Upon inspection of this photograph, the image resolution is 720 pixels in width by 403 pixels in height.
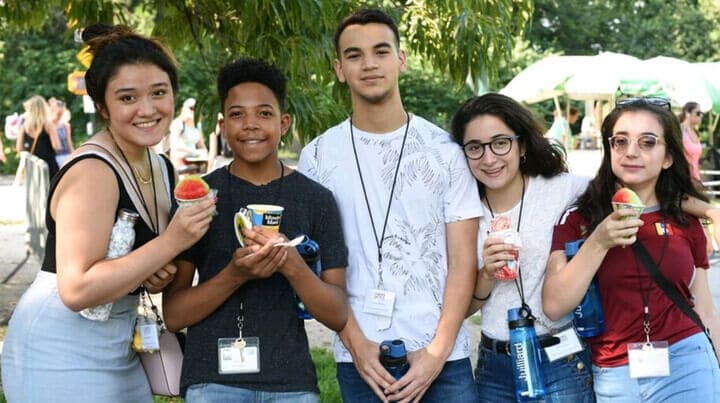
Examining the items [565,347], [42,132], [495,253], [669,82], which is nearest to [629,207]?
[495,253]

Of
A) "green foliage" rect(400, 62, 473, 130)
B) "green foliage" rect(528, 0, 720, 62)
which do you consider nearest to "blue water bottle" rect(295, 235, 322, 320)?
"green foliage" rect(400, 62, 473, 130)

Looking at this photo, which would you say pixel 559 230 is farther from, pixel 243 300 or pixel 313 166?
pixel 243 300

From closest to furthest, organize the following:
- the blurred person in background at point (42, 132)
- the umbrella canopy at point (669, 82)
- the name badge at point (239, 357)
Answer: the name badge at point (239, 357), the blurred person in background at point (42, 132), the umbrella canopy at point (669, 82)

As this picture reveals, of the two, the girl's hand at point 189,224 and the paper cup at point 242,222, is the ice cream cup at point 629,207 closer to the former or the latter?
the paper cup at point 242,222

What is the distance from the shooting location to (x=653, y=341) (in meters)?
3.57

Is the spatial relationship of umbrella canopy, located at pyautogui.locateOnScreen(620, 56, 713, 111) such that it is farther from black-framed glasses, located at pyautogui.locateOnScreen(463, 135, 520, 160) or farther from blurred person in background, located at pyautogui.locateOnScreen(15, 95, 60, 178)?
black-framed glasses, located at pyautogui.locateOnScreen(463, 135, 520, 160)

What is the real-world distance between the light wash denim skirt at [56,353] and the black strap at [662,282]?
6.58ft

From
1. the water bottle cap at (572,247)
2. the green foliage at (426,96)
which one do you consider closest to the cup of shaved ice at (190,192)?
the water bottle cap at (572,247)

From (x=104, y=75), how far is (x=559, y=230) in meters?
1.87

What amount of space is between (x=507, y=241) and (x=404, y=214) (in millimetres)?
439

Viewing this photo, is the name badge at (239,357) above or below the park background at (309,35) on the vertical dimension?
below

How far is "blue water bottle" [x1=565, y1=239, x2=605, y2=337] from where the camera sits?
11.9 feet

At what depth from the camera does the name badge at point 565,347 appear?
3.64 metres

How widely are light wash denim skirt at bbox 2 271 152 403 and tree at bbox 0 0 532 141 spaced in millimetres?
1940
